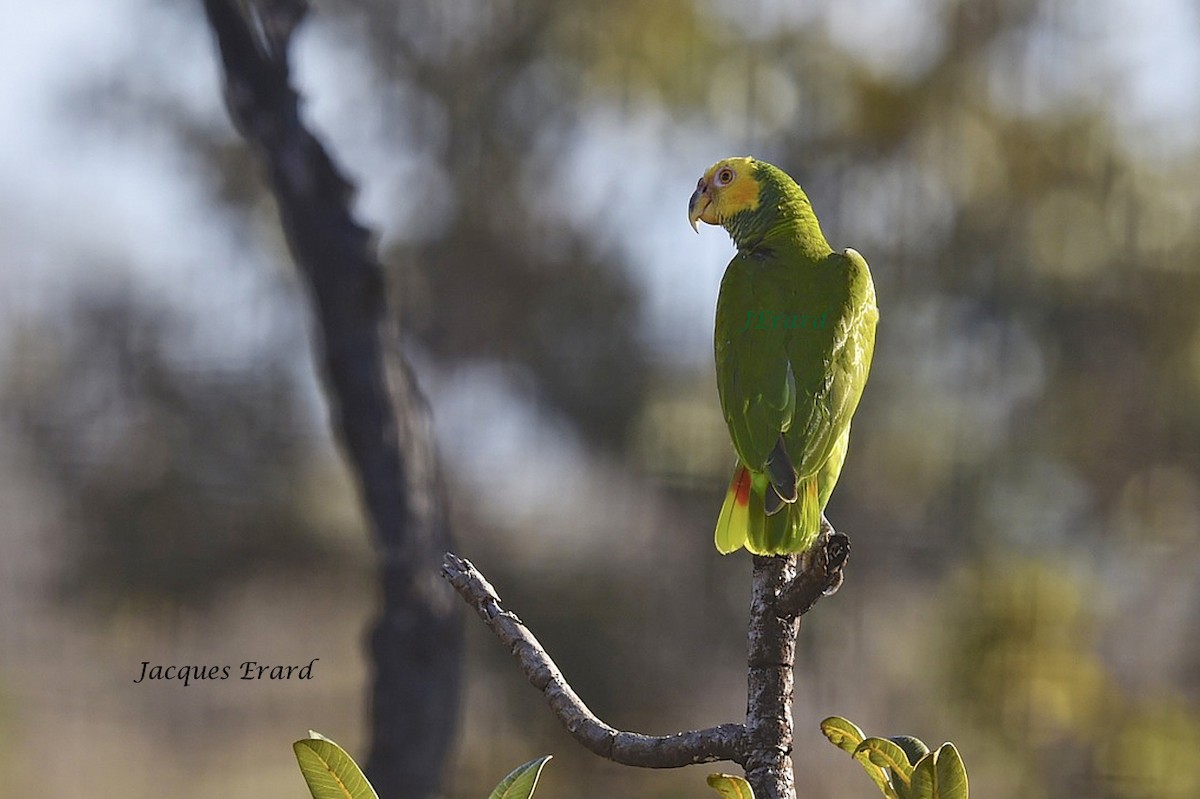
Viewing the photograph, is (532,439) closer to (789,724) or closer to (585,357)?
(585,357)

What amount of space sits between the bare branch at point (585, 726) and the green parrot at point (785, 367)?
0.04m

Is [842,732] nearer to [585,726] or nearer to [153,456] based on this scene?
[585,726]

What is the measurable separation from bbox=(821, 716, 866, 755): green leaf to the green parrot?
0.14 ft

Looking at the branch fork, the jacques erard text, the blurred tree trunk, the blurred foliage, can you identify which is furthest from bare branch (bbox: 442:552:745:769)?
the blurred foliage

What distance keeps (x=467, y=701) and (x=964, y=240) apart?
0.63 m

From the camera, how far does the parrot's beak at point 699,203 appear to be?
1.06ft

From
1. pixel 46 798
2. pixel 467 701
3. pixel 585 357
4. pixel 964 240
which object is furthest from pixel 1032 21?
pixel 46 798

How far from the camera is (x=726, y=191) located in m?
0.32

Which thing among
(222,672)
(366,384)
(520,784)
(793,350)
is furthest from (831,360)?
(222,672)

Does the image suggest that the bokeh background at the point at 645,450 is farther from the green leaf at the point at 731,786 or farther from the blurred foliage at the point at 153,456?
the green leaf at the point at 731,786

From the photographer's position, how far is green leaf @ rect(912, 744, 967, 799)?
203 millimetres

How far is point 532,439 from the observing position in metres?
0.95

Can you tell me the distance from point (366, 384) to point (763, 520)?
1.62 ft

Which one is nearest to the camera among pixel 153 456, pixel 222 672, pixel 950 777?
pixel 950 777
